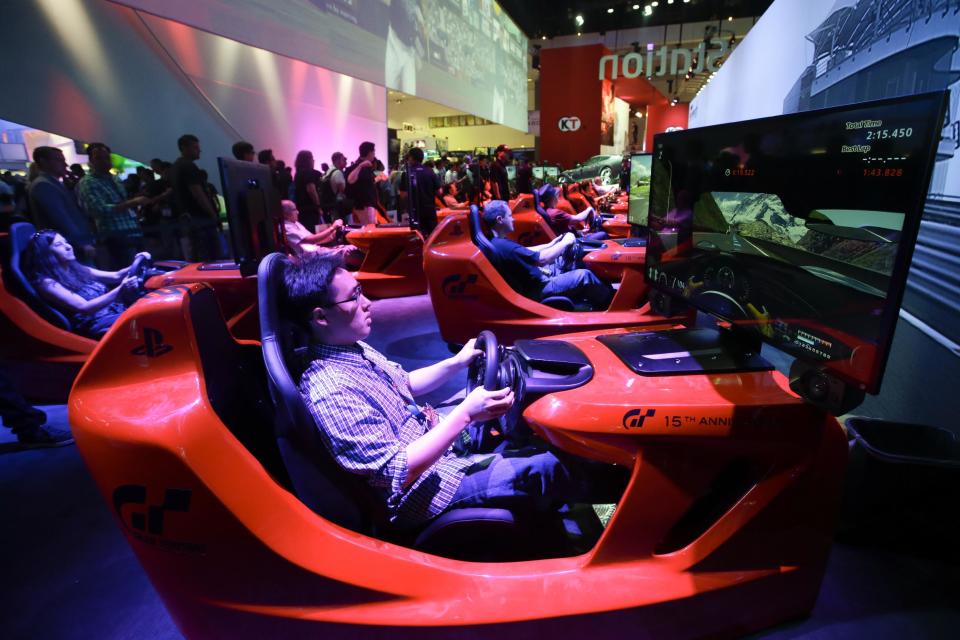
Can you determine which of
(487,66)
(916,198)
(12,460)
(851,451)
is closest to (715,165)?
(916,198)

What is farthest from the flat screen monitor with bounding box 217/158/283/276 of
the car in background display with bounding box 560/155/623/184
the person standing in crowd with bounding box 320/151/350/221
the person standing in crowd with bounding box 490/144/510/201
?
the car in background display with bounding box 560/155/623/184

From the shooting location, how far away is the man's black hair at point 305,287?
142 centimetres

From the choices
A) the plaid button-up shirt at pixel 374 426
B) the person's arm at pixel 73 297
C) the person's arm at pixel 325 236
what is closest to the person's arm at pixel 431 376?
the plaid button-up shirt at pixel 374 426

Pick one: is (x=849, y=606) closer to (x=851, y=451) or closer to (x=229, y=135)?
(x=851, y=451)

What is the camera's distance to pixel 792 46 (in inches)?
190

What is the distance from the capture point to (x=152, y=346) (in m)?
1.20

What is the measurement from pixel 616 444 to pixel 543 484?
332 millimetres

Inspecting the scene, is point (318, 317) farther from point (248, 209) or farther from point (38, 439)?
point (38, 439)

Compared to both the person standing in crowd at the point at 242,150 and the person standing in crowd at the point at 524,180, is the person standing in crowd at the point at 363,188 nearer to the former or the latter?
the person standing in crowd at the point at 242,150

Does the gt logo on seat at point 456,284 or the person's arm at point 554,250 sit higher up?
the person's arm at point 554,250

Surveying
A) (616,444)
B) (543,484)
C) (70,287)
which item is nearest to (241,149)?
(70,287)

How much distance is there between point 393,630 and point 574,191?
Answer: 800cm

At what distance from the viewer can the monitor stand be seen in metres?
1.47

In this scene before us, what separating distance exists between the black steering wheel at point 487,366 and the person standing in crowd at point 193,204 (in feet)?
14.8
